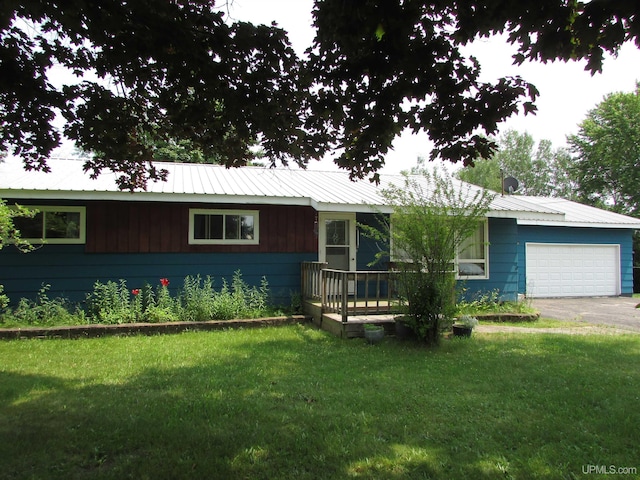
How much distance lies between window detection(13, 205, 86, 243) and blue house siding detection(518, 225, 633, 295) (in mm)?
13279

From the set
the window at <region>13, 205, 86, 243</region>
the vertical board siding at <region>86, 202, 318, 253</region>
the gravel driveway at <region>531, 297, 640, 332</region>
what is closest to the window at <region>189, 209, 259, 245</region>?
the vertical board siding at <region>86, 202, 318, 253</region>

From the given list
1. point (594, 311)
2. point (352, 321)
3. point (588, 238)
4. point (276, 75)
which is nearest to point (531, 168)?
point (588, 238)

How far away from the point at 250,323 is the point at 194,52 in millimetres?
5687

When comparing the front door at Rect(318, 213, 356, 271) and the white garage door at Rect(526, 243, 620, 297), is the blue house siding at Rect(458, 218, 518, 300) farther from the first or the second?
the white garage door at Rect(526, 243, 620, 297)

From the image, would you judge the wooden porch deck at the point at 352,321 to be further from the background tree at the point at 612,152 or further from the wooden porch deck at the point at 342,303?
the background tree at the point at 612,152

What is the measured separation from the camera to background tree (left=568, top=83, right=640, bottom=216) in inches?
1211

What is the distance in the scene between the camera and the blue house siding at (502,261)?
11461 mm

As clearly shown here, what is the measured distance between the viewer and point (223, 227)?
9773 millimetres

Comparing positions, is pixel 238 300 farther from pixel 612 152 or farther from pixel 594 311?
pixel 612 152

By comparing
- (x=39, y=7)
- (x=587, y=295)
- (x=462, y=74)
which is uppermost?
(x=39, y=7)

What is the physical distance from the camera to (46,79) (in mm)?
4555

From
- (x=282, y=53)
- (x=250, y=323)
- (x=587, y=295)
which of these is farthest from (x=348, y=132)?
(x=587, y=295)

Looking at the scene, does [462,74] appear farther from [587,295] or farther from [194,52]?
[587,295]

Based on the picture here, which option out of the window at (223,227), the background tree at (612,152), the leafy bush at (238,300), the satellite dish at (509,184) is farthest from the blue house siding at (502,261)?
the background tree at (612,152)
